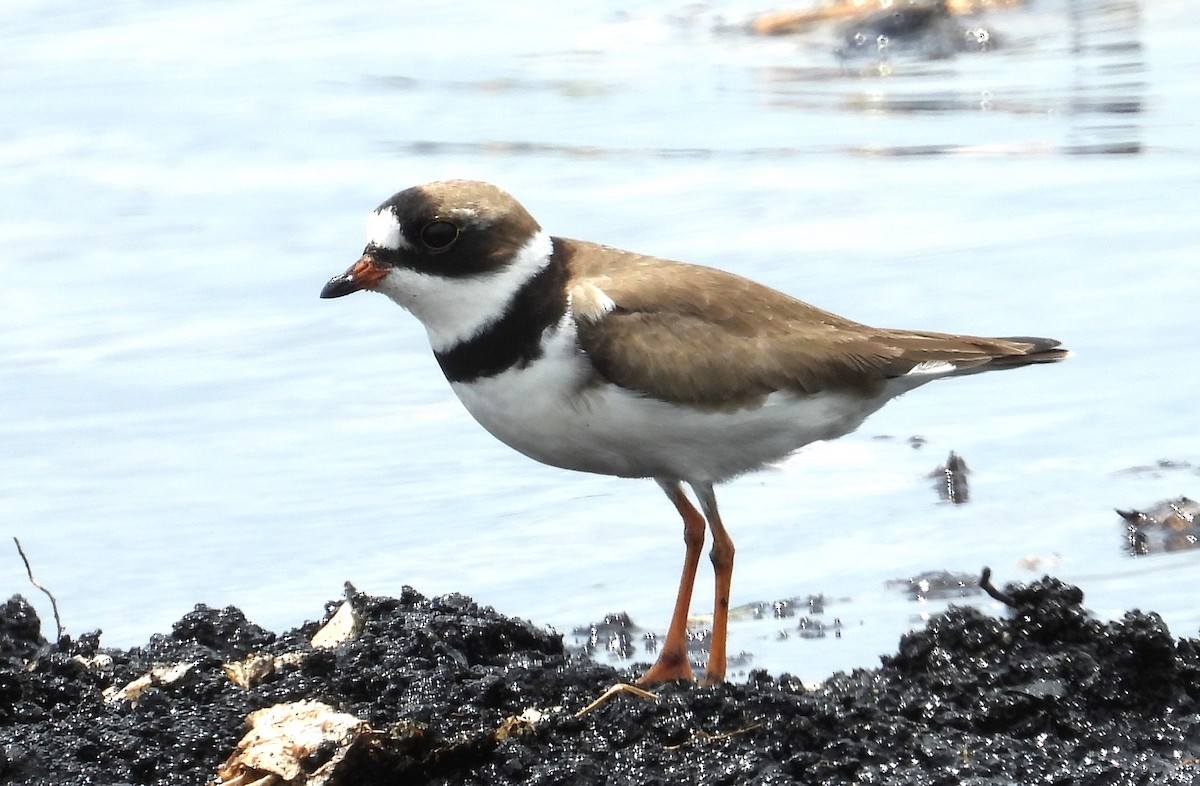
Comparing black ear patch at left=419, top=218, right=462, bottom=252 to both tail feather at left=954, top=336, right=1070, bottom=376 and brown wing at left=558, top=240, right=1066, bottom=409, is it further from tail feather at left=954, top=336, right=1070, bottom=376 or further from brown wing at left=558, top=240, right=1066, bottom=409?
tail feather at left=954, top=336, right=1070, bottom=376

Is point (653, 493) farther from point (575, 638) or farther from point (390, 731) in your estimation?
point (390, 731)

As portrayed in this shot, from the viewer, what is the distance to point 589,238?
954 centimetres

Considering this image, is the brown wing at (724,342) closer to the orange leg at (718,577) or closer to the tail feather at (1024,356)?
the tail feather at (1024,356)

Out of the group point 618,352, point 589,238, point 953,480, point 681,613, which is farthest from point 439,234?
point 589,238

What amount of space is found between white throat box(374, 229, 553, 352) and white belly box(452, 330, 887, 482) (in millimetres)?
155

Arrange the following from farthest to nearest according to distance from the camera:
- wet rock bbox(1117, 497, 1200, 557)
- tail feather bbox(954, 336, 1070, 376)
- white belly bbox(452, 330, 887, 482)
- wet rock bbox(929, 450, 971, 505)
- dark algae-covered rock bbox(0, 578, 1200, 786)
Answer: wet rock bbox(929, 450, 971, 505), wet rock bbox(1117, 497, 1200, 557), tail feather bbox(954, 336, 1070, 376), white belly bbox(452, 330, 887, 482), dark algae-covered rock bbox(0, 578, 1200, 786)

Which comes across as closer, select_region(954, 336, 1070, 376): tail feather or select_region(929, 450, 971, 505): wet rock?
select_region(954, 336, 1070, 376): tail feather

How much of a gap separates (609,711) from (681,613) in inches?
33.9

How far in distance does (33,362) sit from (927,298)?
13.3ft

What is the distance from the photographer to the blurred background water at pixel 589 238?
6.65m

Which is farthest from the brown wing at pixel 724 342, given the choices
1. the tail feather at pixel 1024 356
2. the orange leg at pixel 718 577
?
the orange leg at pixel 718 577

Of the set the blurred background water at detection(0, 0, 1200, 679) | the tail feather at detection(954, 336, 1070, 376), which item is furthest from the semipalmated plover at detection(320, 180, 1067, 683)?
the blurred background water at detection(0, 0, 1200, 679)

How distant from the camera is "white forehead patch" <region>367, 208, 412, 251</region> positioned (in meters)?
4.98

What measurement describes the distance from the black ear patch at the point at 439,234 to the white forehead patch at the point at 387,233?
0.17 ft
